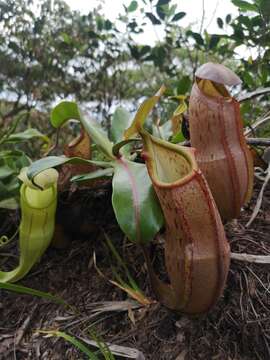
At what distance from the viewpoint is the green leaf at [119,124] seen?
931 mm

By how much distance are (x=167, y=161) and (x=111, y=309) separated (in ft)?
1.01

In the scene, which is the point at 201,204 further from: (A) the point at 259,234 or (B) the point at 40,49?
(B) the point at 40,49

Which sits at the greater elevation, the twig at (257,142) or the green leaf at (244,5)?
the green leaf at (244,5)

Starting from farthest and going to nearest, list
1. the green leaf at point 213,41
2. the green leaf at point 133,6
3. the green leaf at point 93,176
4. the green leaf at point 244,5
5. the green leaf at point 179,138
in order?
the green leaf at point 133,6 < the green leaf at point 213,41 < the green leaf at point 244,5 < the green leaf at point 179,138 < the green leaf at point 93,176

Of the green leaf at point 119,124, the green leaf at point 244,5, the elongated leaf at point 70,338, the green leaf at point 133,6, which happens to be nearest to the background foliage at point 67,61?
the green leaf at point 133,6

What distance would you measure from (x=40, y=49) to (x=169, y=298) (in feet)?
7.20

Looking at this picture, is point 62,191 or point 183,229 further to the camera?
Result: point 62,191

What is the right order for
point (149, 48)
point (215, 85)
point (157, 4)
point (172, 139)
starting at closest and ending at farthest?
point (215, 85)
point (172, 139)
point (157, 4)
point (149, 48)

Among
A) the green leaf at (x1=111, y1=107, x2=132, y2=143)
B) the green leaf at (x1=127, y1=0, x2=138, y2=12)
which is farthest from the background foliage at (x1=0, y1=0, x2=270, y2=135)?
the green leaf at (x1=111, y1=107, x2=132, y2=143)

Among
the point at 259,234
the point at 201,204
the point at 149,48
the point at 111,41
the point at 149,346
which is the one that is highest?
the point at 111,41

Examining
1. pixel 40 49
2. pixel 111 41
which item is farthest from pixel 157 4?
pixel 40 49

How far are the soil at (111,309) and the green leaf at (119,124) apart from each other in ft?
0.42

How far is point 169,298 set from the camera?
673mm

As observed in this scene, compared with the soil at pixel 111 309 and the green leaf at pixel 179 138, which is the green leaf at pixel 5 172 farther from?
the green leaf at pixel 179 138
